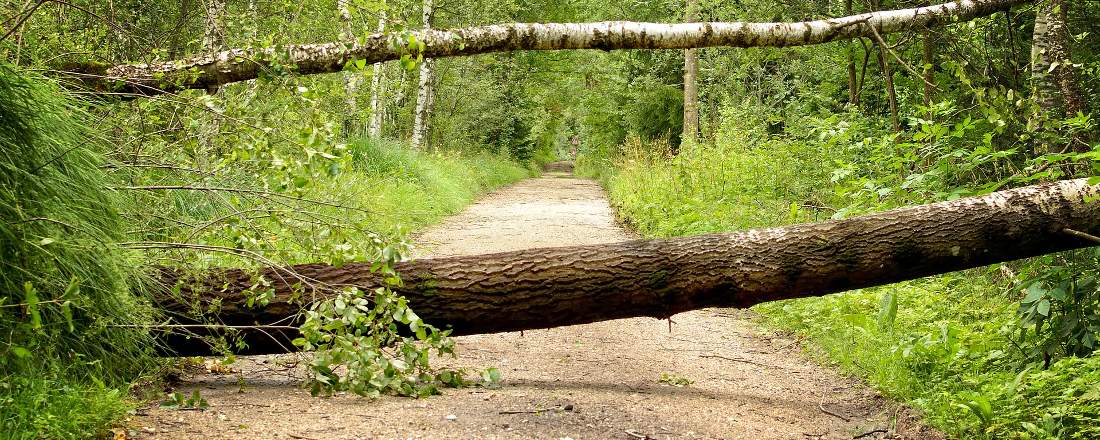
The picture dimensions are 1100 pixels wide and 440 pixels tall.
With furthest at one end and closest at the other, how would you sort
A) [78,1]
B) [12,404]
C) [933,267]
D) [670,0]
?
1. [670,0]
2. [78,1]
3. [933,267]
4. [12,404]

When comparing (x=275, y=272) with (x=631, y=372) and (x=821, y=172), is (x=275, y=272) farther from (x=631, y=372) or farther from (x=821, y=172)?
(x=821, y=172)

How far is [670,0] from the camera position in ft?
74.0

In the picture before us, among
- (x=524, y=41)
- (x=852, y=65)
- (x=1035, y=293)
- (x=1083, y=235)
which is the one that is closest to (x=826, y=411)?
(x=1035, y=293)

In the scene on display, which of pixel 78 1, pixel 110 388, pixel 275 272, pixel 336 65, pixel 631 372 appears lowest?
pixel 631 372

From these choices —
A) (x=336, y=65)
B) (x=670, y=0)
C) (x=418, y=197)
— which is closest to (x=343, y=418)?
(x=336, y=65)

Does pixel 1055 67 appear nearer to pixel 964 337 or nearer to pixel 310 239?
pixel 964 337

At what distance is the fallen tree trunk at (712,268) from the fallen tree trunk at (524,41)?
1693 mm

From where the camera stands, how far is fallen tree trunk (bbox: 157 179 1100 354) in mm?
5117

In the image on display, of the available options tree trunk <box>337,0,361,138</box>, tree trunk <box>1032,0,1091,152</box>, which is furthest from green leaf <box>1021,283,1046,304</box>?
tree trunk <box>337,0,361,138</box>

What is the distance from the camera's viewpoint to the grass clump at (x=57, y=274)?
11.4ft

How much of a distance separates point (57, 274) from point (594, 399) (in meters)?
2.86

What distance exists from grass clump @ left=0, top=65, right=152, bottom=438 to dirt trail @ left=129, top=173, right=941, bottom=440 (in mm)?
372

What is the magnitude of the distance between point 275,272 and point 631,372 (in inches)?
95.4

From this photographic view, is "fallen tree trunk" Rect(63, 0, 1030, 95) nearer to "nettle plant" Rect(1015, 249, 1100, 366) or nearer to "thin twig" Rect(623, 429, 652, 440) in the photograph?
"thin twig" Rect(623, 429, 652, 440)
